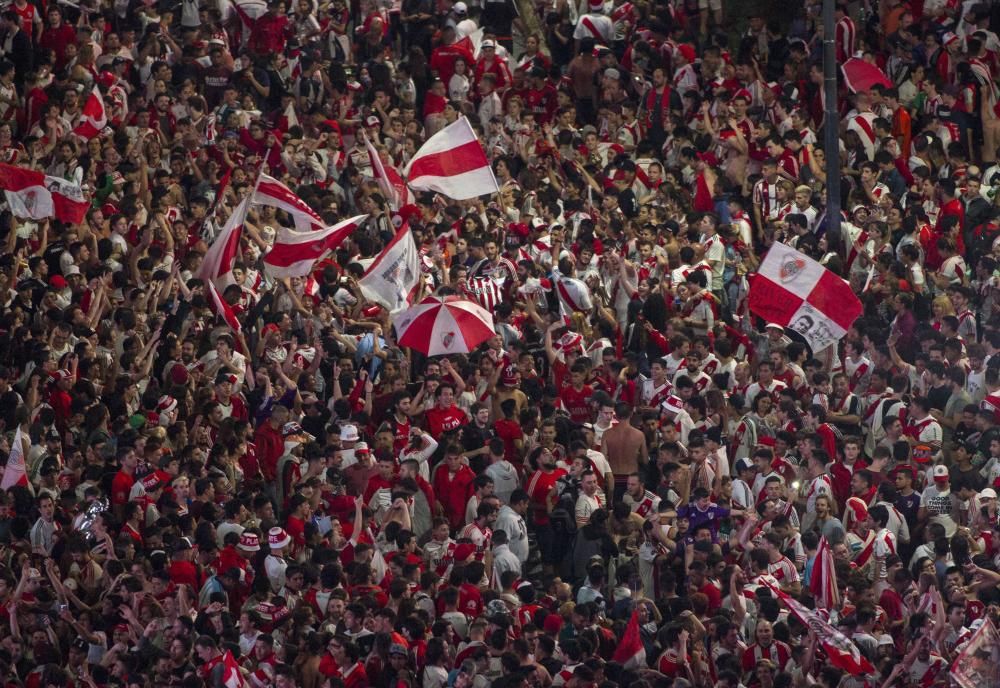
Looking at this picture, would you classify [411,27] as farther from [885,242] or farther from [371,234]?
[885,242]

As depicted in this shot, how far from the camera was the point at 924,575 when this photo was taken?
20734 millimetres

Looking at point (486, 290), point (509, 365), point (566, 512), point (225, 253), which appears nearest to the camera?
point (566, 512)

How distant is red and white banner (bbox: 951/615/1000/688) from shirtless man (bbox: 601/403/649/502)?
441 cm

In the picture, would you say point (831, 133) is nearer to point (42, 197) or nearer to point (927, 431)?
point (927, 431)

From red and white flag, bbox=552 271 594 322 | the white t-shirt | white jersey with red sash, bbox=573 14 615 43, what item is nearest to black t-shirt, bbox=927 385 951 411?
the white t-shirt

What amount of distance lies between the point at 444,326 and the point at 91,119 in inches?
244

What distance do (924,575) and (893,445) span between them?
2274 millimetres

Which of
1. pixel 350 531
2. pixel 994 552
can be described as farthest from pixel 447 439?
pixel 994 552

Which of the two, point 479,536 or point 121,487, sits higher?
point 479,536

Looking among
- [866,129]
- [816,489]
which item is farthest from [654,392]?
[866,129]

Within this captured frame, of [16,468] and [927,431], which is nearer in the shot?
[927,431]

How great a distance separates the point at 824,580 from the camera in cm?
2111

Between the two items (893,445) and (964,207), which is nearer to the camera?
(893,445)

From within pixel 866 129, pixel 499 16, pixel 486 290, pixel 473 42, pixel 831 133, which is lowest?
pixel 499 16
